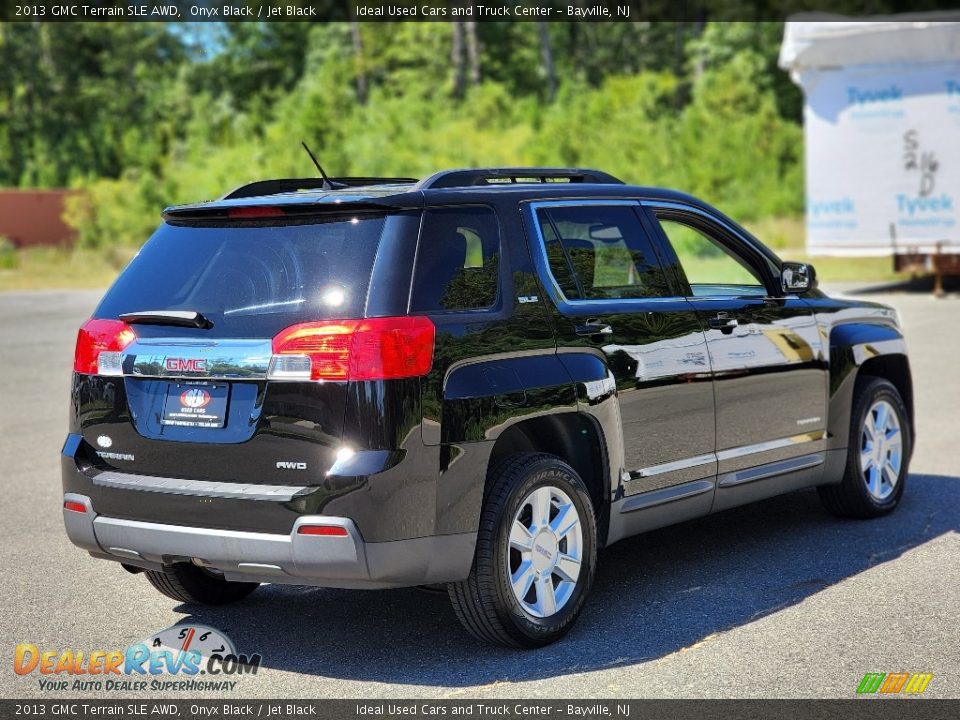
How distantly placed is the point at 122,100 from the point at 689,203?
7225cm

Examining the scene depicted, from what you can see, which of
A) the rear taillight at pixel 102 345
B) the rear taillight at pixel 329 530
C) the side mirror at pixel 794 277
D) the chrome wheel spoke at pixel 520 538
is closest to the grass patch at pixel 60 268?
the side mirror at pixel 794 277

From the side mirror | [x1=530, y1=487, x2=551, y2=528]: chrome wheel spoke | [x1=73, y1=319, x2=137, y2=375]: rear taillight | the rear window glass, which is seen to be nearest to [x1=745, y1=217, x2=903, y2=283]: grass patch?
the side mirror

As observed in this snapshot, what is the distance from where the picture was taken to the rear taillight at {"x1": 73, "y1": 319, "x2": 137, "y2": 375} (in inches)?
202

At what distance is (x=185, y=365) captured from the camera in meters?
4.88

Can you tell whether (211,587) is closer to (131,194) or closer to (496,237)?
(496,237)

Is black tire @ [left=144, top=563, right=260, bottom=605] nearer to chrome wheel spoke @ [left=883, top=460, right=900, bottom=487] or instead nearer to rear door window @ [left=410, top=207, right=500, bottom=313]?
rear door window @ [left=410, top=207, right=500, bottom=313]

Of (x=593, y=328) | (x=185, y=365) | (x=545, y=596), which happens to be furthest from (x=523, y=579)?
(x=185, y=365)

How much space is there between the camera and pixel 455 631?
547 cm

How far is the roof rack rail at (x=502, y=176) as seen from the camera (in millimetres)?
5301

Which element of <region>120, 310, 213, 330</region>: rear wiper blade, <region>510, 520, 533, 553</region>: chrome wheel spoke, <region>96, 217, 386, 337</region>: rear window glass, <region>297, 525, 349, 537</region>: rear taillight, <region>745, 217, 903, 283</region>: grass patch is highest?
<region>96, 217, 386, 337</region>: rear window glass

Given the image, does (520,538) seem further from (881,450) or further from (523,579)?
→ (881,450)

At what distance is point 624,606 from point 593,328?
4.04 ft

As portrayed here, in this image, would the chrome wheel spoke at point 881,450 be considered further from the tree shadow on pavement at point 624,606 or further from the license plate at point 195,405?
the license plate at point 195,405

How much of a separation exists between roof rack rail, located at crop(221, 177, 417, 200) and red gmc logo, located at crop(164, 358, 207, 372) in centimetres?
90
